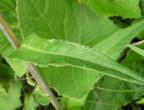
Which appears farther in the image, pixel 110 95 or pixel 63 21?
pixel 110 95

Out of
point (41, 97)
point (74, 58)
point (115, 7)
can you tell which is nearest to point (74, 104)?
point (41, 97)

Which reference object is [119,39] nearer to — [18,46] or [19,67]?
[18,46]

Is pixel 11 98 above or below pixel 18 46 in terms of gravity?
below

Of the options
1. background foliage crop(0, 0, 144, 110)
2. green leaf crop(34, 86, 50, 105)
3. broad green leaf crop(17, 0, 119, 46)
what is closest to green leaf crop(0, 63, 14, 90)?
background foliage crop(0, 0, 144, 110)

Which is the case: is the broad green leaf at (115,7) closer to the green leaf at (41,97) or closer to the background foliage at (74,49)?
the background foliage at (74,49)

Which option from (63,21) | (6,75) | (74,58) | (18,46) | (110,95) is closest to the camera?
(74,58)

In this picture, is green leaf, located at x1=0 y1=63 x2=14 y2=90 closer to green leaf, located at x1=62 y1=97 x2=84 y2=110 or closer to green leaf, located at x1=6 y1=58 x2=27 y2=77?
green leaf, located at x1=6 y1=58 x2=27 y2=77

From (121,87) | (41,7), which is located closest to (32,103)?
(121,87)
